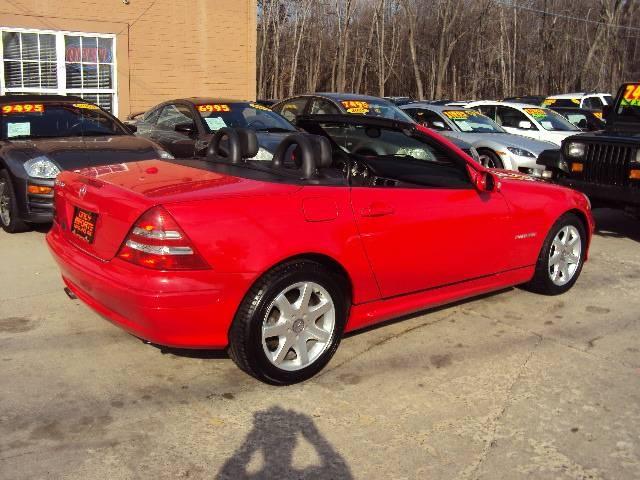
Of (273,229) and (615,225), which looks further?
(615,225)

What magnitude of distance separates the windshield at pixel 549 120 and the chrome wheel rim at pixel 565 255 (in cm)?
797

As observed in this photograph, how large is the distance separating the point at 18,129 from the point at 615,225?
764 centimetres

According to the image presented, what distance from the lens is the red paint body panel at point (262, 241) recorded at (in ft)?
10.6

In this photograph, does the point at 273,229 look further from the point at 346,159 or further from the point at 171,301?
the point at 346,159

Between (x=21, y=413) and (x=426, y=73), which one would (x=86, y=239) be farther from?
(x=426, y=73)

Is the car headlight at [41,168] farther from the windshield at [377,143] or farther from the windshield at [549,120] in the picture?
the windshield at [549,120]

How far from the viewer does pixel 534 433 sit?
127 inches

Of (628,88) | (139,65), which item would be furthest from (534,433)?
(139,65)

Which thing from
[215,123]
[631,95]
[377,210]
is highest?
[631,95]

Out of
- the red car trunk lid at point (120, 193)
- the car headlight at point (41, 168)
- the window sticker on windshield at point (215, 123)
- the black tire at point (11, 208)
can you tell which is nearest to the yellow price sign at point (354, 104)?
the window sticker on windshield at point (215, 123)

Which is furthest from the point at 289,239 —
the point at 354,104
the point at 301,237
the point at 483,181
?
the point at 354,104

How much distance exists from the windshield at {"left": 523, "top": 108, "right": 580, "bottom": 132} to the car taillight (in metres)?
11.0

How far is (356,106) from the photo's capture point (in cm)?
1090

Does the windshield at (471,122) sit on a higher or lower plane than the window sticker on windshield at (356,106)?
lower
